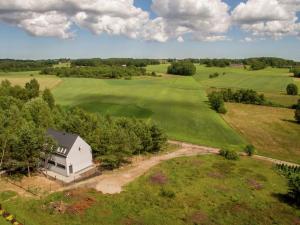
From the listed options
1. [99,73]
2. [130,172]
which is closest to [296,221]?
[130,172]

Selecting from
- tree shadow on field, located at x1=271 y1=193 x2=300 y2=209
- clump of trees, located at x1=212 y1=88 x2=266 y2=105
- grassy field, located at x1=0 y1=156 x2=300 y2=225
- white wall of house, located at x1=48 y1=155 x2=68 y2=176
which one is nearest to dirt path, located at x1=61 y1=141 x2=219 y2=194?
grassy field, located at x1=0 y1=156 x2=300 y2=225

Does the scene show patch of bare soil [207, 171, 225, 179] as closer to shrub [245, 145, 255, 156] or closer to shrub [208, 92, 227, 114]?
shrub [245, 145, 255, 156]

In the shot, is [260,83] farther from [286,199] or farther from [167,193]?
[167,193]

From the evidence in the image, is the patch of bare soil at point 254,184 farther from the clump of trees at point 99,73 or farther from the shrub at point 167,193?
the clump of trees at point 99,73

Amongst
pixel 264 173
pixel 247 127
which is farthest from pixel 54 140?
pixel 247 127

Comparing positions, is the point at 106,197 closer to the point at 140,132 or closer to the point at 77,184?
the point at 77,184
